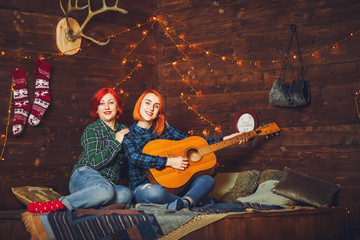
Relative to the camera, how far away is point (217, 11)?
12.8 feet

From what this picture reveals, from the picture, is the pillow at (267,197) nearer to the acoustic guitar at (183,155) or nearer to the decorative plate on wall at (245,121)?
the acoustic guitar at (183,155)

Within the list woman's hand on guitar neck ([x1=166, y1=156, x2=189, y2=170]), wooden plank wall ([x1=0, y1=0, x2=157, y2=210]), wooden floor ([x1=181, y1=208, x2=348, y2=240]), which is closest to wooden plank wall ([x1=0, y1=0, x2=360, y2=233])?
wooden plank wall ([x1=0, y1=0, x2=157, y2=210])

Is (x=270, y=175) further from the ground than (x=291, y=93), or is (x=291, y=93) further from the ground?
(x=291, y=93)

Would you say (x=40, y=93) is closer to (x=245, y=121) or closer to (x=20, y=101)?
(x=20, y=101)

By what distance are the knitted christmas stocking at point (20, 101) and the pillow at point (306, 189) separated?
2090mm

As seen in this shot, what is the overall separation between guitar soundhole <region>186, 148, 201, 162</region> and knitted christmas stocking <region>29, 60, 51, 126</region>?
128 cm

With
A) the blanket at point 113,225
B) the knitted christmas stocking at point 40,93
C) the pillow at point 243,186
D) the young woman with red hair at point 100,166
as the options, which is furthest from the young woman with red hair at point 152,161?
the knitted christmas stocking at point 40,93

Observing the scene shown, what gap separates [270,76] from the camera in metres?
3.62

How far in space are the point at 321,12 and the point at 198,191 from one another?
1937mm

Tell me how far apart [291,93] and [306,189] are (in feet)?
2.78

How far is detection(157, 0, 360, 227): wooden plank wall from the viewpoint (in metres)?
3.32

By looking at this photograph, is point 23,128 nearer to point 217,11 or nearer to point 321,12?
point 217,11

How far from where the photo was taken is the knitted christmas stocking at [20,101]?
318 centimetres

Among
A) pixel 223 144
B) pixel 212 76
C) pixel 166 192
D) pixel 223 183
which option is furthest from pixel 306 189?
pixel 212 76
